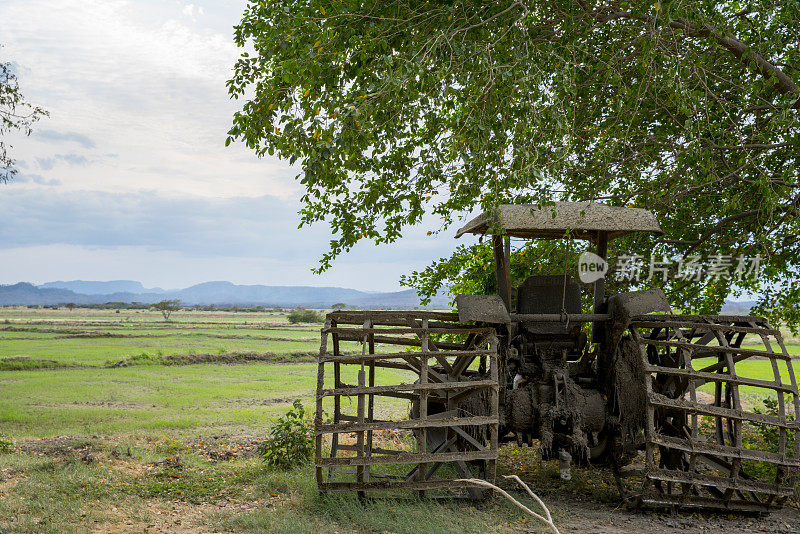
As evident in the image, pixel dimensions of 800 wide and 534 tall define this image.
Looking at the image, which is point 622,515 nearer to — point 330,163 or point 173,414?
point 330,163

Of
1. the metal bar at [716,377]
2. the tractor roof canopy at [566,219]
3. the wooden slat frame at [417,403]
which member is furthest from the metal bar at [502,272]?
the metal bar at [716,377]

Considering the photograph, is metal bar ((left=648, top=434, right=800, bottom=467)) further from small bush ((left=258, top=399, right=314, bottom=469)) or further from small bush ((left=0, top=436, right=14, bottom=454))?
small bush ((left=0, top=436, right=14, bottom=454))

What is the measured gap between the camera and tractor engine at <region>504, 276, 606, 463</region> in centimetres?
685

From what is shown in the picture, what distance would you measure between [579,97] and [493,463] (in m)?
6.29

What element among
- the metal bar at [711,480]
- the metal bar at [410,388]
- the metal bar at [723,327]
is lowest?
the metal bar at [711,480]

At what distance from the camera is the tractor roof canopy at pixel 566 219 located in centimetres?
718

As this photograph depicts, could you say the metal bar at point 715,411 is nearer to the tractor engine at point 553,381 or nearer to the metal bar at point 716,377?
the metal bar at point 716,377

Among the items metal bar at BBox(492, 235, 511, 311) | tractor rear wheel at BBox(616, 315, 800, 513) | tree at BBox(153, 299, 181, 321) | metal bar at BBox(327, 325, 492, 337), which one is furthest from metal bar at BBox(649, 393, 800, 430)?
tree at BBox(153, 299, 181, 321)

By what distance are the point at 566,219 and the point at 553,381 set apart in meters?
1.95

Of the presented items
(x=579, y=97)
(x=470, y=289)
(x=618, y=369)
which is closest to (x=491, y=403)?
(x=618, y=369)

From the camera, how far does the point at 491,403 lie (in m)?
6.34

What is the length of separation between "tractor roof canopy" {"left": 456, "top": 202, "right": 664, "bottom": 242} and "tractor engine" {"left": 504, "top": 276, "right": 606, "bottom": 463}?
2.33 feet

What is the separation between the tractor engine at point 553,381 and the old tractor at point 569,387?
0.01 meters

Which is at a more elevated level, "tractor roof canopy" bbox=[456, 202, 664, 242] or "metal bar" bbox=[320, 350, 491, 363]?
"tractor roof canopy" bbox=[456, 202, 664, 242]
